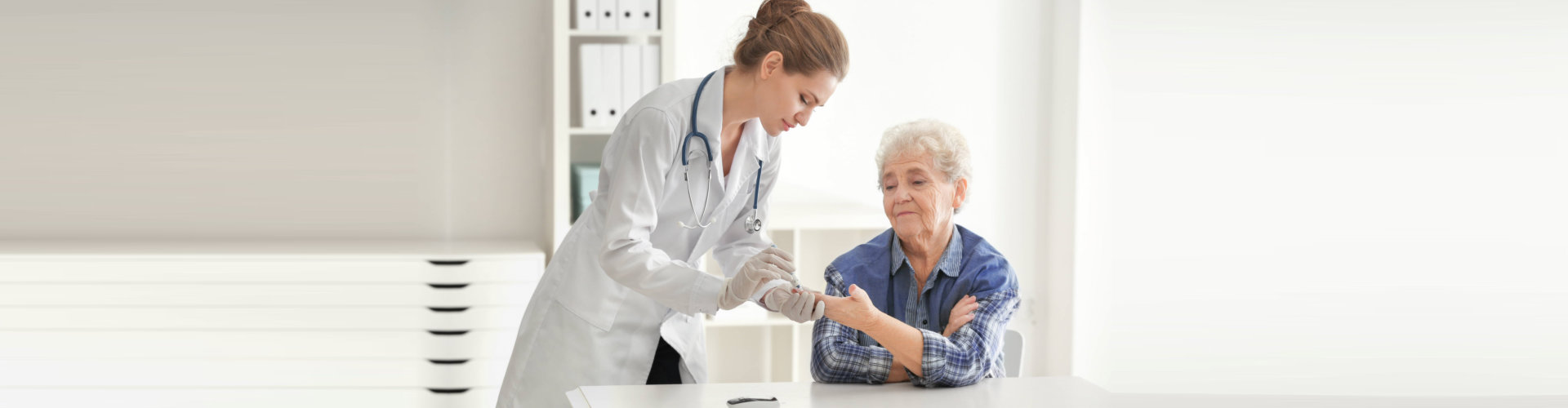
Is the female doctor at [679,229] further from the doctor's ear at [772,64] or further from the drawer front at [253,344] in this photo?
the drawer front at [253,344]

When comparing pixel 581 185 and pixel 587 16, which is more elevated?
pixel 587 16

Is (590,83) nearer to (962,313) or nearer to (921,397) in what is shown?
(962,313)

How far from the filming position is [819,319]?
201 cm

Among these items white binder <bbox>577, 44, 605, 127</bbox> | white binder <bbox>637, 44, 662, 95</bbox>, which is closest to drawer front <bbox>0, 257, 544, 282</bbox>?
white binder <bbox>577, 44, 605, 127</bbox>

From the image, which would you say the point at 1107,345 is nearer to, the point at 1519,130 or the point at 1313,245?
the point at 1313,245

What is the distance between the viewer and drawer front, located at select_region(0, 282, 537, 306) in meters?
3.02

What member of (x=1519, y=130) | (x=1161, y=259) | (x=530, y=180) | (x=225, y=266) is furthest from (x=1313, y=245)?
(x=225, y=266)

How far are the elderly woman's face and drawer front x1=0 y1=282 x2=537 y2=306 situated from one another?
135 cm

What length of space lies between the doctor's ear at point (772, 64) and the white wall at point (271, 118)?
1781 mm

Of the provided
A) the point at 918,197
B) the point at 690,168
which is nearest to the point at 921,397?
the point at 918,197

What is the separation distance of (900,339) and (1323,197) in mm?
1814

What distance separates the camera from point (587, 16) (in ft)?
10.4

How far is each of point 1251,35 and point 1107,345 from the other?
1216 millimetres

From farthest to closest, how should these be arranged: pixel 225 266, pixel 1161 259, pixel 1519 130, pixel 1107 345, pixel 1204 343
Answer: pixel 1107 345
pixel 1161 259
pixel 1204 343
pixel 225 266
pixel 1519 130
